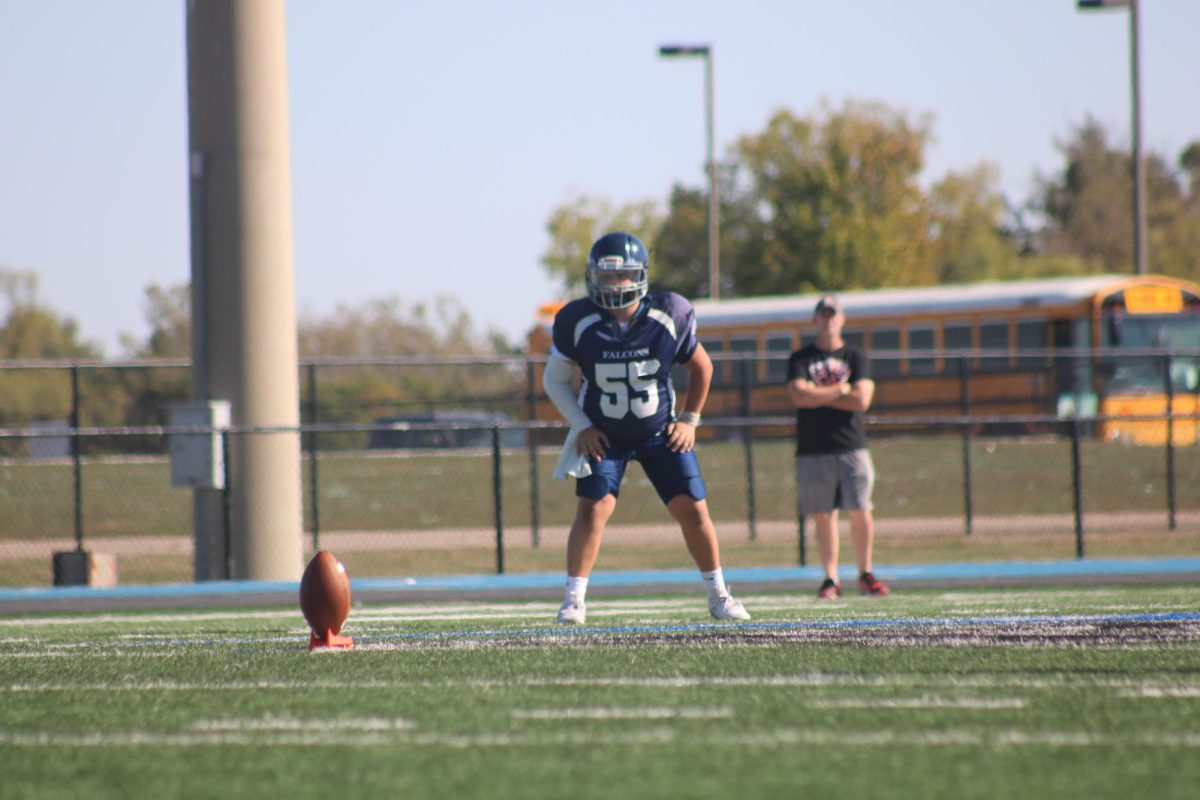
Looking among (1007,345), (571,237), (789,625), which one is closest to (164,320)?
(571,237)

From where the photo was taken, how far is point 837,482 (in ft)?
31.4

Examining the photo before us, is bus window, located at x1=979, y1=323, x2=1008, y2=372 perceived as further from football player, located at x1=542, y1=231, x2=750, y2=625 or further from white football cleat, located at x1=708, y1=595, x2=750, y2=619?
football player, located at x1=542, y1=231, x2=750, y2=625

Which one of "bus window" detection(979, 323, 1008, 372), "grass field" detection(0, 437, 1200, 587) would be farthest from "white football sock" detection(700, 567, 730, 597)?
"bus window" detection(979, 323, 1008, 372)

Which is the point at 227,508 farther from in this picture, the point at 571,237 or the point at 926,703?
the point at 571,237

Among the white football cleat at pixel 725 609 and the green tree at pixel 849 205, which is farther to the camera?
the green tree at pixel 849 205

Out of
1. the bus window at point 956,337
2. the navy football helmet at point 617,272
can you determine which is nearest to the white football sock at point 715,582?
the navy football helmet at point 617,272

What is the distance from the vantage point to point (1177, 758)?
3697 millimetres

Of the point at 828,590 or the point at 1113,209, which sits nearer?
the point at 828,590

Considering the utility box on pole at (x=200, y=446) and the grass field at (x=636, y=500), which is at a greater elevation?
the utility box on pole at (x=200, y=446)

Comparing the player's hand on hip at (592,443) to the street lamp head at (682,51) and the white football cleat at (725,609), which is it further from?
the street lamp head at (682,51)

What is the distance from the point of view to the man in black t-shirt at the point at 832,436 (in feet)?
31.1

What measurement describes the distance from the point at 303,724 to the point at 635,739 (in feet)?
3.18

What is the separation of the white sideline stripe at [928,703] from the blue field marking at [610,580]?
23.3 ft

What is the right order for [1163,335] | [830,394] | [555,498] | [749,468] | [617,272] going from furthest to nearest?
[1163,335], [555,498], [749,468], [830,394], [617,272]
